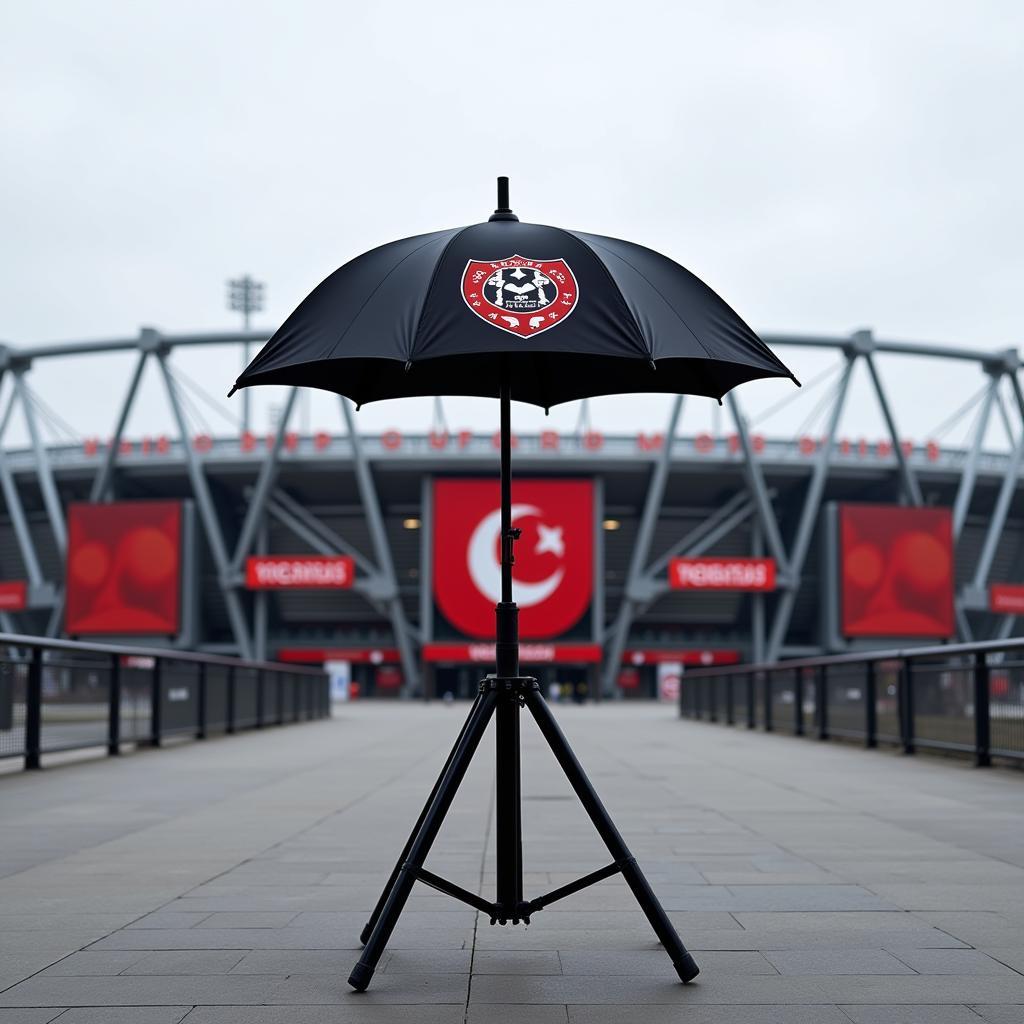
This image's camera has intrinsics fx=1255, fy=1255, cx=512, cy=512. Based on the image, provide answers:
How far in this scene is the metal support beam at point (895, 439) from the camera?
175ft

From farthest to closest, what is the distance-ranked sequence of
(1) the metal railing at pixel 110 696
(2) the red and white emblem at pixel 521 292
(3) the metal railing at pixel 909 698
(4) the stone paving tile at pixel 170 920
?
(3) the metal railing at pixel 909 698 → (1) the metal railing at pixel 110 696 → (4) the stone paving tile at pixel 170 920 → (2) the red and white emblem at pixel 521 292

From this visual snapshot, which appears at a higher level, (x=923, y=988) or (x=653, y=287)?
(x=653, y=287)

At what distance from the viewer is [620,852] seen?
3.78 m

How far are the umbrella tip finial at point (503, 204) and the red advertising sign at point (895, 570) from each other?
52.5 metres

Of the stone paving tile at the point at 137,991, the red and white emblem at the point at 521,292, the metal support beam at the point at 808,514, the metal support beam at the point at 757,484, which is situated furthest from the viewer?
the metal support beam at the point at 808,514

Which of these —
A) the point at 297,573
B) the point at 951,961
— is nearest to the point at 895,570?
the point at 297,573

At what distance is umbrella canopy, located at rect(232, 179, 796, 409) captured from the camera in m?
3.75

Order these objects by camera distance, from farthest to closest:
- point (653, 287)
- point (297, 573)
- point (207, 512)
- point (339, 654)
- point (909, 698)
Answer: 1. point (339, 654)
2. point (297, 573)
3. point (207, 512)
4. point (909, 698)
5. point (653, 287)

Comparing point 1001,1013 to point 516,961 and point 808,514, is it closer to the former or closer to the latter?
point 516,961

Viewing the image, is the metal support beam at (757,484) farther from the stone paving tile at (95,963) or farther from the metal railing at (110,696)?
the stone paving tile at (95,963)

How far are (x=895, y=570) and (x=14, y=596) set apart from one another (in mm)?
40103

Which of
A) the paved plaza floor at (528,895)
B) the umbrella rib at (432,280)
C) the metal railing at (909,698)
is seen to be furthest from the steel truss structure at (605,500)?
the umbrella rib at (432,280)

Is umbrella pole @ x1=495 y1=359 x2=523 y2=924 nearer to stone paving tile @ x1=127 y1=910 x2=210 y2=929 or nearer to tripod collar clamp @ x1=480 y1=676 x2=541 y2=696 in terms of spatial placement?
tripod collar clamp @ x1=480 y1=676 x2=541 y2=696

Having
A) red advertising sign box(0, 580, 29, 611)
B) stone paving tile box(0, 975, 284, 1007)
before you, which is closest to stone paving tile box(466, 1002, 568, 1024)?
stone paving tile box(0, 975, 284, 1007)
